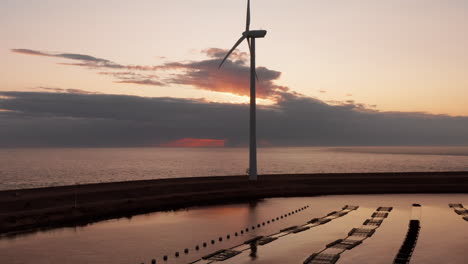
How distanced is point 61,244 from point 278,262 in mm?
19534

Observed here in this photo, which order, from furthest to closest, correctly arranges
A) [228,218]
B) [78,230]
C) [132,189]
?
[132,189], [228,218], [78,230]

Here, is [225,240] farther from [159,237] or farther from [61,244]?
[61,244]

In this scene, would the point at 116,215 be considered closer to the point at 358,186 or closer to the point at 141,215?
the point at 141,215

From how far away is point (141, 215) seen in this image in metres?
56.2

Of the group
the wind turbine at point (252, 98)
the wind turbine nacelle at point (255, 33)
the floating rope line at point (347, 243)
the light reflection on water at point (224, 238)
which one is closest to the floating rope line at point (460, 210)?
the light reflection on water at point (224, 238)

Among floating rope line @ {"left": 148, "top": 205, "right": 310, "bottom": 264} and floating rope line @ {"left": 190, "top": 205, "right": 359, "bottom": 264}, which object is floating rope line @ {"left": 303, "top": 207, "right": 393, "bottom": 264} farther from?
floating rope line @ {"left": 148, "top": 205, "right": 310, "bottom": 264}

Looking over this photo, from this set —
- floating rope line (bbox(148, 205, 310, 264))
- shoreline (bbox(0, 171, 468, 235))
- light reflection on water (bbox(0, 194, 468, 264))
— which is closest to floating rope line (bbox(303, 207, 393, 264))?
light reflection on water (bbox(0, 194, 468, 264))

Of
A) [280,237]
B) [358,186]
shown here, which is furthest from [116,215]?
[358,186]

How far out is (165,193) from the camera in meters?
69.9

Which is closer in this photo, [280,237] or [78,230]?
[280,237]

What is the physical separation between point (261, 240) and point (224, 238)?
3831mm

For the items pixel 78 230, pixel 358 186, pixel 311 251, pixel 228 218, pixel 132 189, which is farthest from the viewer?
pixel 358 186

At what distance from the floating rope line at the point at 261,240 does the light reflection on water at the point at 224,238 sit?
98 cm

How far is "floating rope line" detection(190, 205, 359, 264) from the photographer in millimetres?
33031
